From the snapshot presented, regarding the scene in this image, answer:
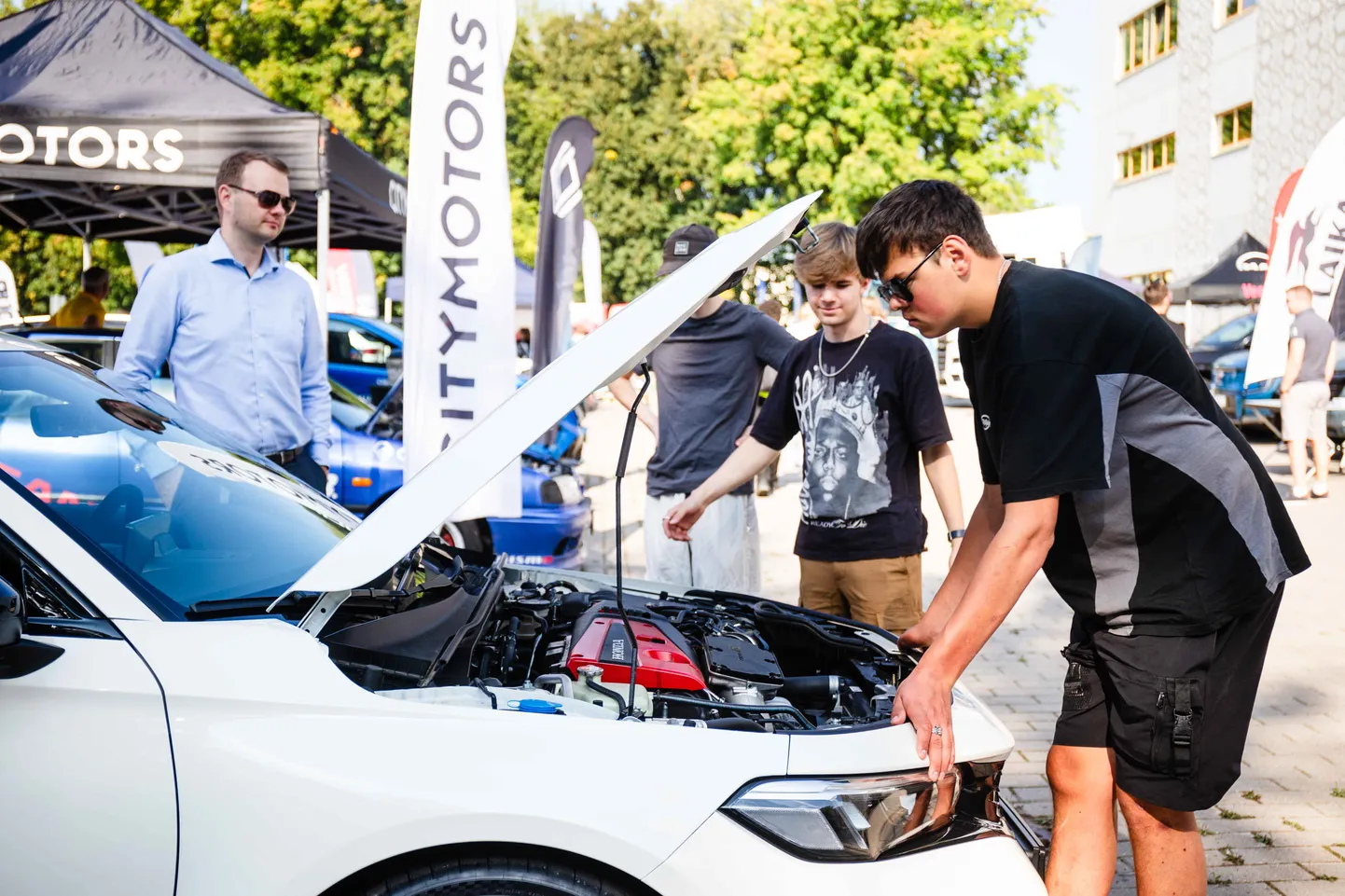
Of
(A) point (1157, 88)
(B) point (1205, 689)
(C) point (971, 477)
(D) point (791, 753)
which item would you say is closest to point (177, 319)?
(D) point (791, 753)

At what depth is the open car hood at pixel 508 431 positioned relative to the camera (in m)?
2.18

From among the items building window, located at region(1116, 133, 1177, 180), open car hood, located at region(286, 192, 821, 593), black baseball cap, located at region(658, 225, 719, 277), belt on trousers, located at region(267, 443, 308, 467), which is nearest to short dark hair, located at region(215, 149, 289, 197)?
belt on trousers, located at region(267, 443, 308, 467)

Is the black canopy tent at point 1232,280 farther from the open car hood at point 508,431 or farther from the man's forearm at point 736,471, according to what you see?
the open car hood at point 508,431

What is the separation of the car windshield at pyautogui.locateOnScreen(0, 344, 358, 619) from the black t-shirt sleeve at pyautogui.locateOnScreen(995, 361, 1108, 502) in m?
1.60

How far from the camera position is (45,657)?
77.5 inches

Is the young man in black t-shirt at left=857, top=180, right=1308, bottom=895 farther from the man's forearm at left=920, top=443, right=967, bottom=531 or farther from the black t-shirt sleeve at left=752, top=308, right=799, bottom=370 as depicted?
the black t-shirt sleeve at left=752, top=308, right=799, bottom=370

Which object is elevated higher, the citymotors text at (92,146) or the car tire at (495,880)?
the citymotors text at (92,146)

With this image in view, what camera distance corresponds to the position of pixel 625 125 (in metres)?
42.7

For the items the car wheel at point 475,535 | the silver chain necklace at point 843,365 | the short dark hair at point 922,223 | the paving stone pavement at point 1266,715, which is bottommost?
the paving stone pavement at point 1266,715

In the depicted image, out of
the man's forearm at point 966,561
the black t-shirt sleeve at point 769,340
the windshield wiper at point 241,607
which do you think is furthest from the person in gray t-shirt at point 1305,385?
the windshield wiper at point 241,607

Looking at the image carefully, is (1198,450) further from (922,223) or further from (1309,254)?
(1309,254)

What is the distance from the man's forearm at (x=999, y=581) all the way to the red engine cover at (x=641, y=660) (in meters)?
0.53

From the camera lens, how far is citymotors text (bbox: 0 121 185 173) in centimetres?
748

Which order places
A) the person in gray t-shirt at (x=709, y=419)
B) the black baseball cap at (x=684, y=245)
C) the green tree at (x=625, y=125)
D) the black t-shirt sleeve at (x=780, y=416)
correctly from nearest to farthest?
the black t-shirt sleeve at (x=780, y=416), the black baseball cap at (x=684, y=245), the person in gray t-shirt at (x=709, y=419), the green tree at (x=625, y=125)
